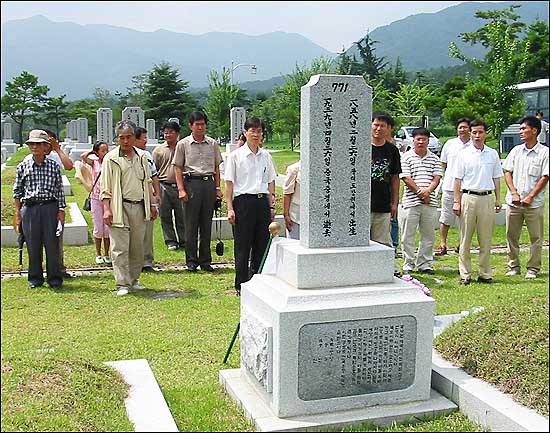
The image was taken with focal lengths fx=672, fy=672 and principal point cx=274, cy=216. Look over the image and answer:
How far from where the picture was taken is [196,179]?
7602mm

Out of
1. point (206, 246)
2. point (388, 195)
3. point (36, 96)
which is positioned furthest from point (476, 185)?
point (36, 96)

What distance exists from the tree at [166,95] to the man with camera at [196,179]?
26632 mm

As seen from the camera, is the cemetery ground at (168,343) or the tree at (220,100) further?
the tree at (220,100)

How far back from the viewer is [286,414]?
3.62m

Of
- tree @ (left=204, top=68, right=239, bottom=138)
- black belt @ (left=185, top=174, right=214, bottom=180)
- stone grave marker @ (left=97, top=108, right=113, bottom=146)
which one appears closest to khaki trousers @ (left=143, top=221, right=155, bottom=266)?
black belt @ (left=185, top=174, right=214, bottom=180)

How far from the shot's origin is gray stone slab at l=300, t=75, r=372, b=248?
3969 millimetres

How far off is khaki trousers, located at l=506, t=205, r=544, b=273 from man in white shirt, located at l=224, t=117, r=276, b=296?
2.90m

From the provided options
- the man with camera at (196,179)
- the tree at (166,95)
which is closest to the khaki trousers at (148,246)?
the man with camera at (196,179)

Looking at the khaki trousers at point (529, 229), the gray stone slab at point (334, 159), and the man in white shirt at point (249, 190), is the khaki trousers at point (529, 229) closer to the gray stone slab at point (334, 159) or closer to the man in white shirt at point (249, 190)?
the man in white shirt at point (249, 190)

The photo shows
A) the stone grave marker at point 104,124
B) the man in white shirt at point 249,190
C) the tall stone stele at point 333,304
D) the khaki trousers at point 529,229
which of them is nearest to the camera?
the tall stone stele at point 333,304

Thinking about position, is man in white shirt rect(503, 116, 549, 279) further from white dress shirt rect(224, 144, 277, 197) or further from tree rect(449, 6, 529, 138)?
tree rect(449, 6, 529, 138)

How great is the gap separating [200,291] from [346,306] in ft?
11.2

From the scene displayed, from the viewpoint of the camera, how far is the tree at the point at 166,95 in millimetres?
33938

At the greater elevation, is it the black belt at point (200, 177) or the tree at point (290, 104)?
the tree at point (290, 104)
